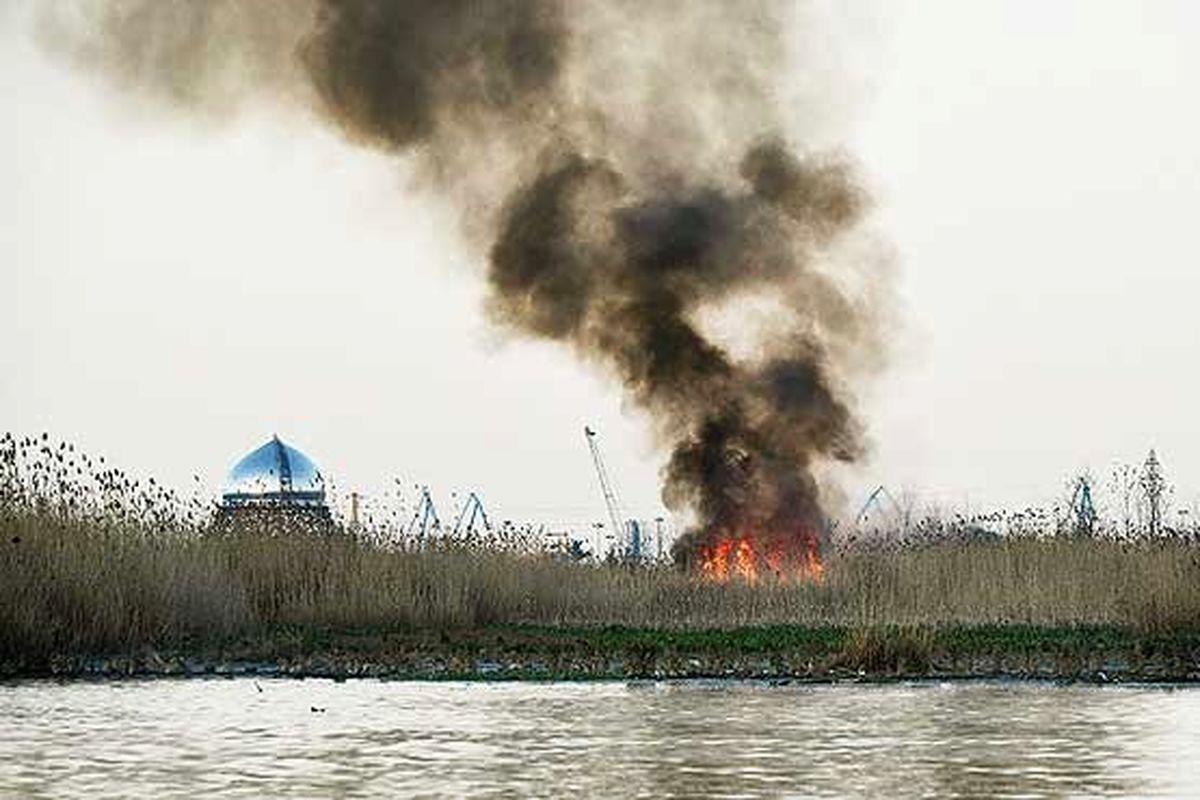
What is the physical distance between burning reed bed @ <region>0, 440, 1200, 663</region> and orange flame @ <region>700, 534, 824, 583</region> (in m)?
0.53

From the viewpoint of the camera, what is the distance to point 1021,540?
31.4 metres

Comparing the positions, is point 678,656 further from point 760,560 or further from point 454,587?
point 760,560

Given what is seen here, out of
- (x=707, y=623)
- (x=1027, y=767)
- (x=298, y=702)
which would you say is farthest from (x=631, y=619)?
(x=1027, y=767)

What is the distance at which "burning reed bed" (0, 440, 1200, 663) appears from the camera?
24500 millimetres

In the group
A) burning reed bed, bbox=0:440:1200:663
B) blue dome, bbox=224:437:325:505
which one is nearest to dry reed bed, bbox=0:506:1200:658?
burning reed bed, bbox=0:440:1200:663

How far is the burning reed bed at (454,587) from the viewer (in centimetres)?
2450

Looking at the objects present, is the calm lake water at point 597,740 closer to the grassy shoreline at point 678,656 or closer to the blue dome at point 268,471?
the grassy shoreline at point 678,656

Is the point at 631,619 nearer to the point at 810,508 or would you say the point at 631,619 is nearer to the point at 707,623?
the point at 707,623

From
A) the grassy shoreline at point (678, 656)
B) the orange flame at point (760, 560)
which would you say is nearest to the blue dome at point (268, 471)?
the orange flame at point (760, 560)

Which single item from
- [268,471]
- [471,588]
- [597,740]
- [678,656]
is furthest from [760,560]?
[268,471]

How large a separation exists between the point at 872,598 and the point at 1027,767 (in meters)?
17.6

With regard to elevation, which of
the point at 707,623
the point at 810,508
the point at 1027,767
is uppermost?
the point at 810,508

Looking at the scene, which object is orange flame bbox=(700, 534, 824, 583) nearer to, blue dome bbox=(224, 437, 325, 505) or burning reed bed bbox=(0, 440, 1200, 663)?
burning reed bed bbox=(0, 440, 1200, 663)

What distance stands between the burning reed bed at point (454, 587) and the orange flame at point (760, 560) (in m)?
0.53
